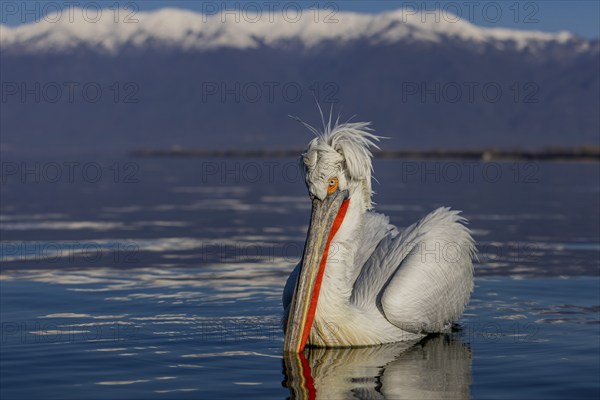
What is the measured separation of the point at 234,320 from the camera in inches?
443

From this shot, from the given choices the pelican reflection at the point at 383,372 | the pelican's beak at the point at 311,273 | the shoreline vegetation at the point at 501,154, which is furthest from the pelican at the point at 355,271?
the shoreline vegetation at the point at 501,154

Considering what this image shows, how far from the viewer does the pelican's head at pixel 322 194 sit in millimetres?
9086

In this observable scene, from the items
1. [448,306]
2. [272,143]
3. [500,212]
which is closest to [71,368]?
[448,306]

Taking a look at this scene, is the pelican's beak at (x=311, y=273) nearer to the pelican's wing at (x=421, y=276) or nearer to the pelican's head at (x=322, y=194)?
the pelican's head at (x=322, y=194)

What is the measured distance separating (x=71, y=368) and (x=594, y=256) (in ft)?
34.6

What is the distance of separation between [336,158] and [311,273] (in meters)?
1.05

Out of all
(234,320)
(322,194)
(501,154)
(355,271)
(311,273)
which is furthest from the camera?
(501,154)

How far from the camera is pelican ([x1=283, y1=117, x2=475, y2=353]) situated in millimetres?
9250

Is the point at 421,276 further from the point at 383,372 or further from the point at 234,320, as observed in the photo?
the point at 234,320

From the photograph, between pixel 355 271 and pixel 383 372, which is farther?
pixel 355 271

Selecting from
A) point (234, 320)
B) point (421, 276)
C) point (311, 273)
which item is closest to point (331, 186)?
point (311, 273)

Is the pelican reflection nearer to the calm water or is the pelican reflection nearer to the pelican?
the calm water

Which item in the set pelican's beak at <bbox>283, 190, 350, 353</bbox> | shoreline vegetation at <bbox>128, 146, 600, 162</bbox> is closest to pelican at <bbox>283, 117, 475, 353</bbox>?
pelican's beak at <bbox>283, 190, 350, 353</bbox>

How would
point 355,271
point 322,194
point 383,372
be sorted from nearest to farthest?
point 383,372 → point 322,194 → point 355,271
